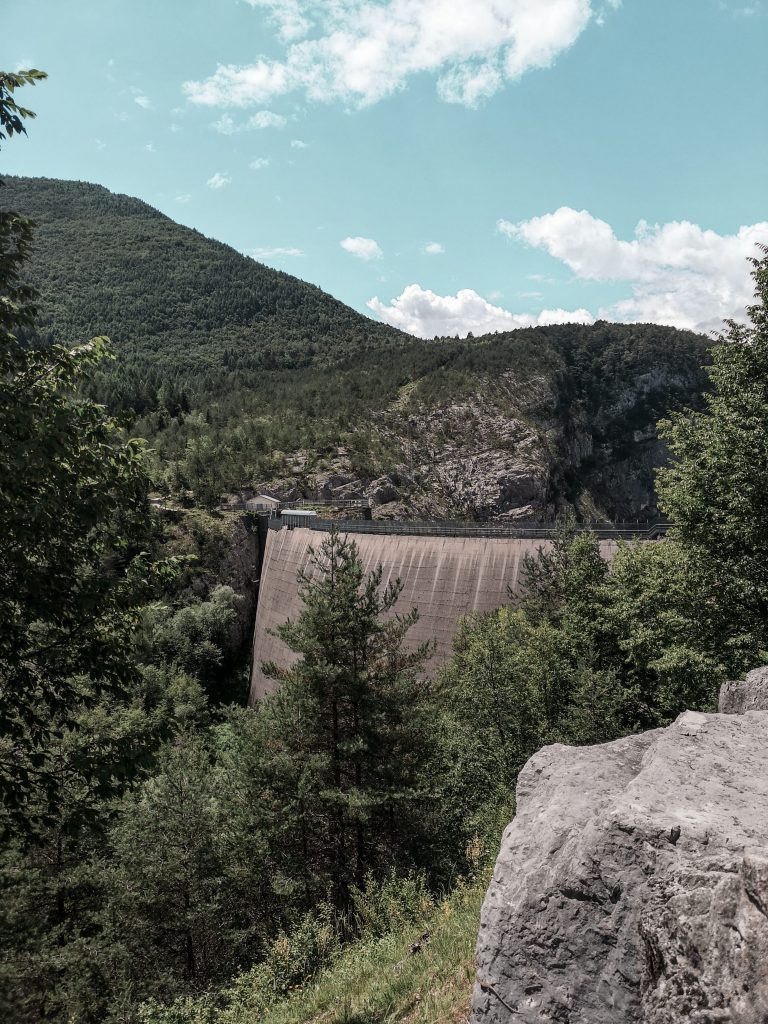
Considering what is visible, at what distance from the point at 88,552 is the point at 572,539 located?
75.4ft

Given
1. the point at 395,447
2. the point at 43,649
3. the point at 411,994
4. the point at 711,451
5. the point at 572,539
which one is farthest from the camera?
the point at 395,447

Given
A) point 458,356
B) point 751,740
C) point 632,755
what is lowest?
point 632,755

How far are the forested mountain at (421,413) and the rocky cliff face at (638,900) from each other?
4347 cm

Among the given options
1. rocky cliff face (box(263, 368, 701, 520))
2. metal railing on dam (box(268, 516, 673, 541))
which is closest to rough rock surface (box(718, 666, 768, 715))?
metal railing on dam (box(268, 516, 673, 541))

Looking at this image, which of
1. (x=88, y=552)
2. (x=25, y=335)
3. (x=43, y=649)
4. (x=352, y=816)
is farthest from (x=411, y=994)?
(x=25, y=335)

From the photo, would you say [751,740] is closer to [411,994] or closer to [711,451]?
[411,994]

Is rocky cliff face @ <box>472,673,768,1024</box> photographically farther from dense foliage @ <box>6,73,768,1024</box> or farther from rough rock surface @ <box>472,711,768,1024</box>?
dense foliage @ <box>6,73,768,1024</box>

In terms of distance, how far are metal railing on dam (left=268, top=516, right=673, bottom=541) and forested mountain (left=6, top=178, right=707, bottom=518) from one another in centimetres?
1513

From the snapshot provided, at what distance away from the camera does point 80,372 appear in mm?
6609

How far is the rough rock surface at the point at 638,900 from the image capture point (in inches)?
113

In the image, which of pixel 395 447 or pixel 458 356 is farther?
pixel 458 356

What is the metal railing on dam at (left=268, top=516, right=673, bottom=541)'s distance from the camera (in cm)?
2741

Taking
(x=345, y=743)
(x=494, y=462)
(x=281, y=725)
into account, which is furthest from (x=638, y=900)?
(x=494, y=462)

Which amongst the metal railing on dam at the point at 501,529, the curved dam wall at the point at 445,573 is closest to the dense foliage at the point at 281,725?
the curved dam wall at the point at 445,573
